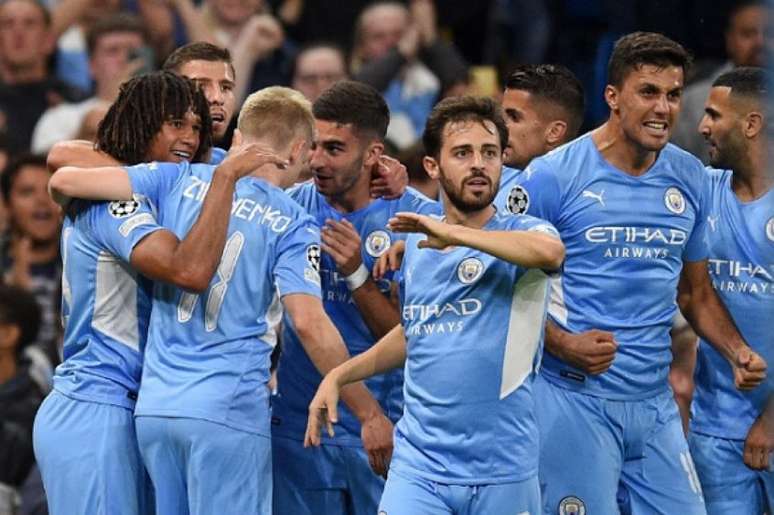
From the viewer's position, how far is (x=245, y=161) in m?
7.52

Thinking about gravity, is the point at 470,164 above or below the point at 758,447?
above

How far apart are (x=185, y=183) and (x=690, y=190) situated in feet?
7.48

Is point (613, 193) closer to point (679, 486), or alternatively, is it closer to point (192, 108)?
point (679, 486)

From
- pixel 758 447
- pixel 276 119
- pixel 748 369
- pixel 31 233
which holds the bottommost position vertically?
pixel 758 447

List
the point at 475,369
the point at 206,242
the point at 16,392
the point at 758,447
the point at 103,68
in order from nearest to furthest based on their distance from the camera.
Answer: the point at 475,369 < the point at 206,242 < the point at 758,447 < the point at 16,392 < the point at 103,68

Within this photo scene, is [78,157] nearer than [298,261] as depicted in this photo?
No

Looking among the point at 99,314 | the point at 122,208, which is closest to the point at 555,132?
the point at 122,208

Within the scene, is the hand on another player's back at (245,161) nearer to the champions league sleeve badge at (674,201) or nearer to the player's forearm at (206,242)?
the player's forearm at (206,242)

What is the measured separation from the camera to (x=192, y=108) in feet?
25.6

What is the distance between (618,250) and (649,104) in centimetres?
67

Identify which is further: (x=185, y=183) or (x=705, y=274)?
(x=705, y=274)

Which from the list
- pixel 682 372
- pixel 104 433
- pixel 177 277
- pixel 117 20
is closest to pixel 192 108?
pixel 177 277

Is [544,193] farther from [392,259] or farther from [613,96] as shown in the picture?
[392,259]

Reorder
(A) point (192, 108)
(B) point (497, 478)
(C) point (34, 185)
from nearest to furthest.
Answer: (B) point (497, 478), (A) point (192, 108), (C) point (34, 185)
